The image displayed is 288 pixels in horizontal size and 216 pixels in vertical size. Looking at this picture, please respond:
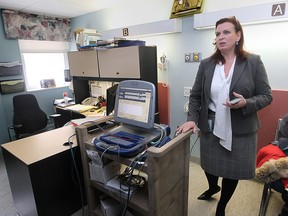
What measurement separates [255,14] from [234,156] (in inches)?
52.5

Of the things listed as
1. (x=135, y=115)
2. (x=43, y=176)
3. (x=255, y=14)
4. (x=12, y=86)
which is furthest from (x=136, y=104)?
(x=12, y=86)

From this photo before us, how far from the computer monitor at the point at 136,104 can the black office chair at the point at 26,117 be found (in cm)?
220

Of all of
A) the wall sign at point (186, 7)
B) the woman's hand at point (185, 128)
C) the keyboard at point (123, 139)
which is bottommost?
the keyboard at point (123, 139)

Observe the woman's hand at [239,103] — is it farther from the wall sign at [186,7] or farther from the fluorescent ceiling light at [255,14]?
the wall sign at [186,7]

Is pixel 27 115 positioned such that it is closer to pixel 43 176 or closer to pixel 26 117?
pixel 26 117

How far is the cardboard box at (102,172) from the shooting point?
133 centimetres

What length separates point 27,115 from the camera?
296 cm

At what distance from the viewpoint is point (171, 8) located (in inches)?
97.3

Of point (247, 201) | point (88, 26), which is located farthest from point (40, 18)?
point (247, 201)

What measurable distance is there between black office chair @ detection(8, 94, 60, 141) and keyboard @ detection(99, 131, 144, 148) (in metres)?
2.21

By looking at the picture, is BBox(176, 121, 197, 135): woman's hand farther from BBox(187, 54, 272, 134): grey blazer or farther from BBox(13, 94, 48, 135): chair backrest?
BBox(13, 94, 48, 135): chair backrest

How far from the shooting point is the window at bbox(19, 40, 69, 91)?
3.62m

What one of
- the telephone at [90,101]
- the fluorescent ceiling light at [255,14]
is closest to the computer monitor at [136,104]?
the fluorescent ceiling light at [255,14]

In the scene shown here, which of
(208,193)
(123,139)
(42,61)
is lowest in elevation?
(208,193)
